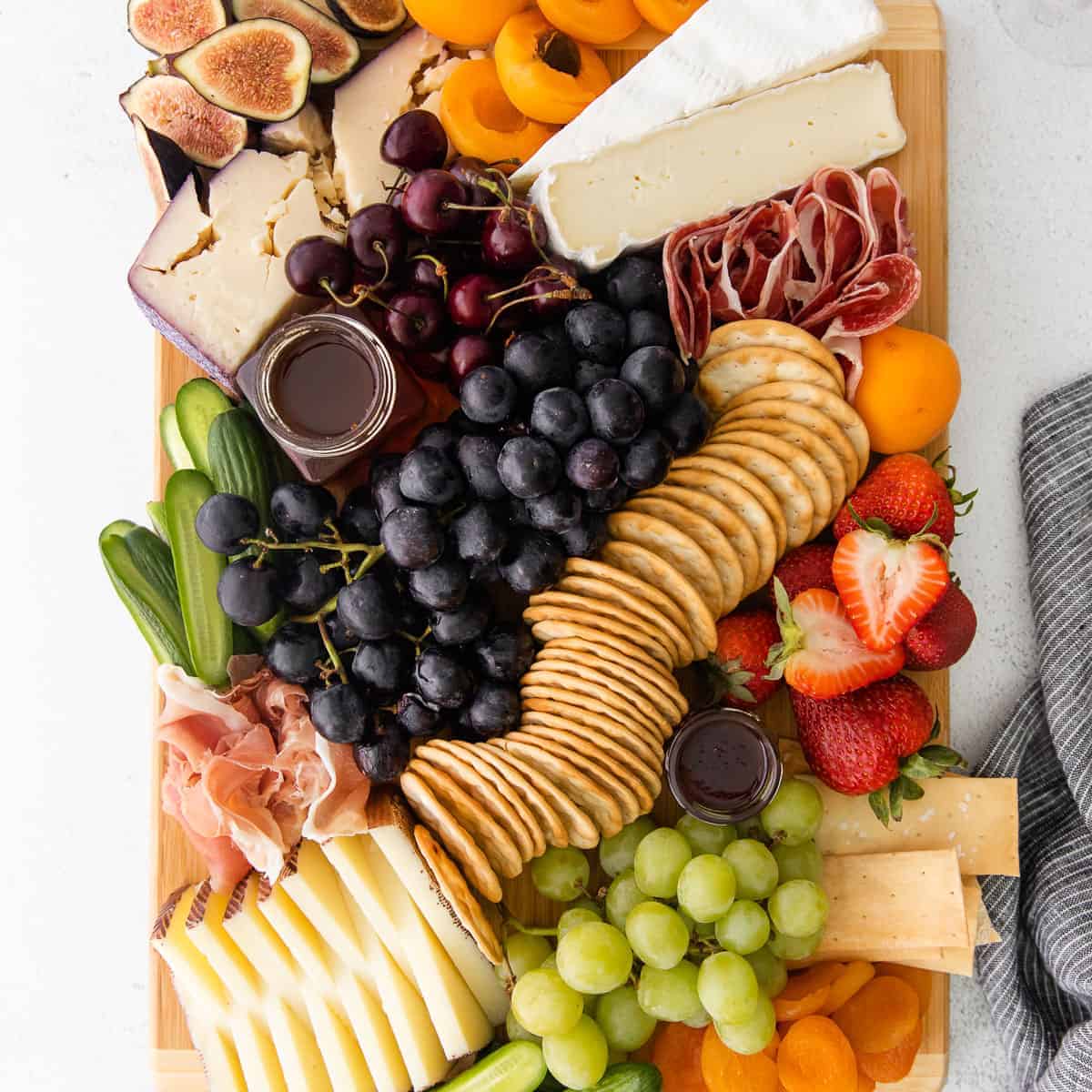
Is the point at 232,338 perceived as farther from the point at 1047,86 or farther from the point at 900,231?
the point at 1047,86

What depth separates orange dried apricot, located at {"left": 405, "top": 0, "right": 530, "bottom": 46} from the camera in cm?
149

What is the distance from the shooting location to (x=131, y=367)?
1.84 m

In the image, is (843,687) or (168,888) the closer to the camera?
(843,687)

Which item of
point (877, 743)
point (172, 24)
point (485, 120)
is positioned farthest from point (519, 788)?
point (172, 24)

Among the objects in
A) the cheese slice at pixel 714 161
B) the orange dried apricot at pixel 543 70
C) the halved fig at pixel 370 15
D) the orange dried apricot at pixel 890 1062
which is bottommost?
the orange dried apricot at pixel 890 1062

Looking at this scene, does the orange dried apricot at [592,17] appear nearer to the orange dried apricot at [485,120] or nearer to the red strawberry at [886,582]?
the orange dried apricot at [485,120]

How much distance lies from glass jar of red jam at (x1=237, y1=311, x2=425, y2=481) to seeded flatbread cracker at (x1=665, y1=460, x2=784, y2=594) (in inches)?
15.2

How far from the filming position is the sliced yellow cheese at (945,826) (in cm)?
150

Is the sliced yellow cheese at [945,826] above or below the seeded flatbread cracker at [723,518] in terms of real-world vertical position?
below

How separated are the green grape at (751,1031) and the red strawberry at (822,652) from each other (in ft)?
1.30

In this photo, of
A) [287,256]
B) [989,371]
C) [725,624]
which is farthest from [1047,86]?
[287,256]

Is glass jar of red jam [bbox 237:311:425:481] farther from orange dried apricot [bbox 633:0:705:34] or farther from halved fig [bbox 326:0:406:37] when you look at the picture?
orange dried apricot [bbox 633:0:705:34]

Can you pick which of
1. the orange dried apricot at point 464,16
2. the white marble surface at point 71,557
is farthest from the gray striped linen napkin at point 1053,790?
the white marble surface at point 71,557

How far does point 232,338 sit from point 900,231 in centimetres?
92
